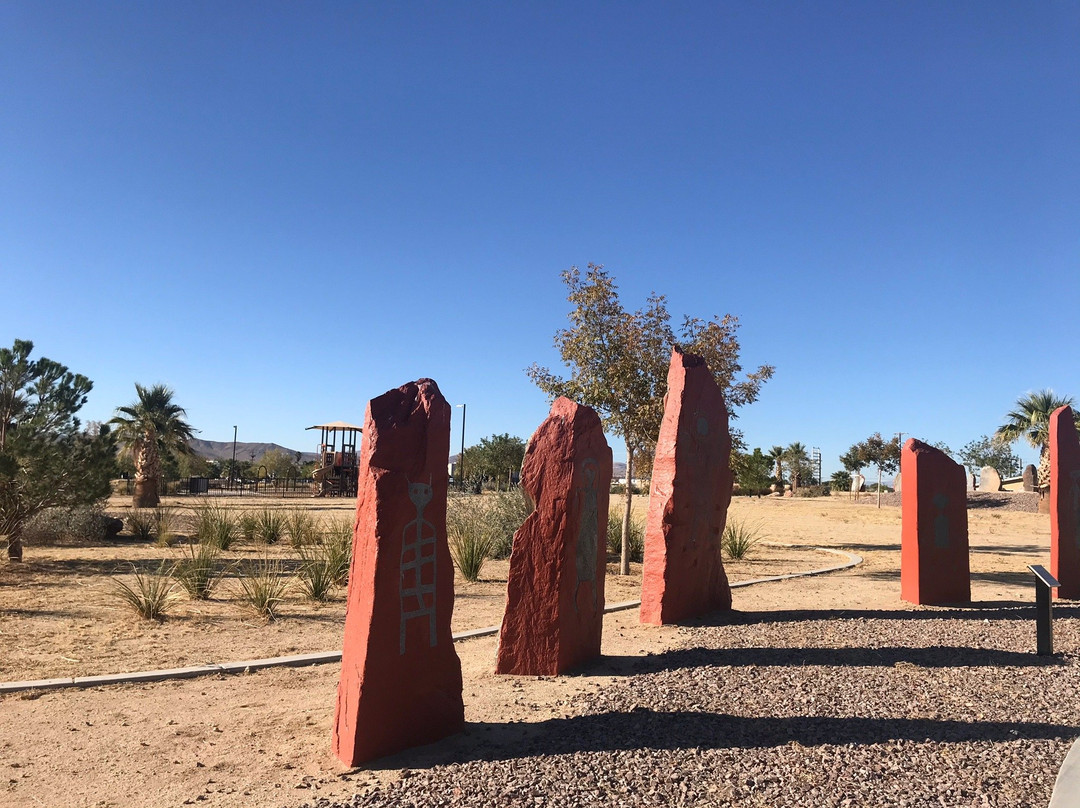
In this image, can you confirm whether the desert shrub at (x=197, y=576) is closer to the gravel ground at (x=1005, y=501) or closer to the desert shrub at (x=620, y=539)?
the desert shrub at (x=620, y=539)

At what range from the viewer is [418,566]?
177 inches

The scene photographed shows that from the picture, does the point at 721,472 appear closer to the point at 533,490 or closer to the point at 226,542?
the point at 533,490

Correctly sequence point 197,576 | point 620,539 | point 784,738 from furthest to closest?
point 620,539 < point 197,576 < point 784,738

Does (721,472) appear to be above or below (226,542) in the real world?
above

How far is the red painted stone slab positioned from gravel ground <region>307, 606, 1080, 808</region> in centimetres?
269

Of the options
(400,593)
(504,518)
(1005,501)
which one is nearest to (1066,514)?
(504,518)

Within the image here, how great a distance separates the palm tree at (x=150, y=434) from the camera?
80.5ft

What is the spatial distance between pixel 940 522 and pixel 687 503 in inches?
146

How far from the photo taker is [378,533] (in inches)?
168

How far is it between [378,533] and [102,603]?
618cm

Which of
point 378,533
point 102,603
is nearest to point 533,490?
point 378,533

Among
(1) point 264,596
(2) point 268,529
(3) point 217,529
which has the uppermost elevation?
(3) point 217,529

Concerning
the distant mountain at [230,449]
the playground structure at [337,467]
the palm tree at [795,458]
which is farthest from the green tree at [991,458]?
the distant mountain at [230,449]

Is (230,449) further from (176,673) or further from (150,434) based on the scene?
(176,673)
